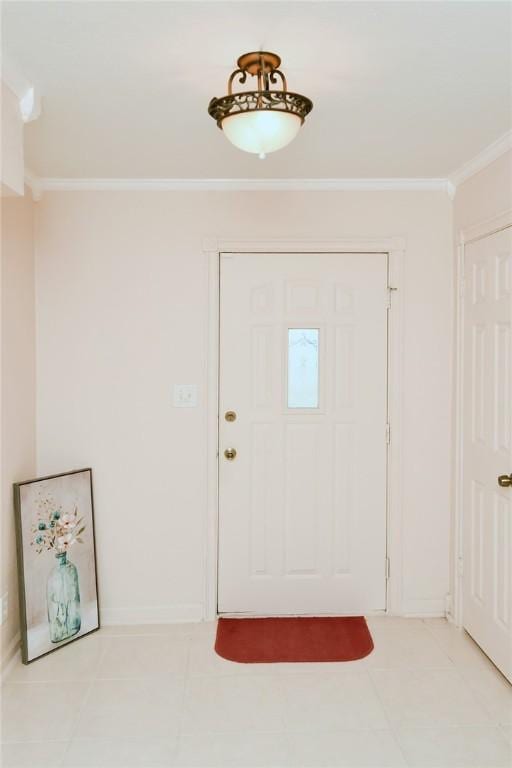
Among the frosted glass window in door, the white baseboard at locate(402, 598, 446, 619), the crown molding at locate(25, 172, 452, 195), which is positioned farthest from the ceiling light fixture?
the white baseboard at locate(402, 598, 446, 619)

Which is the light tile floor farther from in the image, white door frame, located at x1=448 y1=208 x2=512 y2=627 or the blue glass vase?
white door frame, located at x1=448 y1=208 x2=512 y2=627

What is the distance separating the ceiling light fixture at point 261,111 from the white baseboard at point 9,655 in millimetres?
2477

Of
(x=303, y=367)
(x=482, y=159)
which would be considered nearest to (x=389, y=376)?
(x=303, y=367)

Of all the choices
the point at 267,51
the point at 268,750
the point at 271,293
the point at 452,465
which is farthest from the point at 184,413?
the point at 267,51

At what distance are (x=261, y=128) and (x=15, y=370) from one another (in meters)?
1.84

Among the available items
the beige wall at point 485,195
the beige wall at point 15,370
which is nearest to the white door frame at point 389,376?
the beige wall at point 485,195

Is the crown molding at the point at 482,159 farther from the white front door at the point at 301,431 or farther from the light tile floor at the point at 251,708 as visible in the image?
the light tile floor at the point at 251,708

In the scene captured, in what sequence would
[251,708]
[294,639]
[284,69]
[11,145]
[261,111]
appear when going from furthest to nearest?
1. [294,639]
2. [251,708]
3. [11,145]
4. [284,69]
5. [261,111]

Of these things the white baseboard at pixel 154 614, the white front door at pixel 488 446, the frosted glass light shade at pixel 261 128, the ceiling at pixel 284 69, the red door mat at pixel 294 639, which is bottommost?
the red door mat at pixel 294 639

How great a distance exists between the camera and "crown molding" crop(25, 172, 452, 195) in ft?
11.3

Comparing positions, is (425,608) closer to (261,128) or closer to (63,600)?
(63,600)

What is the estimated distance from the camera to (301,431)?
356cm

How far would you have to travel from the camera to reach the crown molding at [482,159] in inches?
110

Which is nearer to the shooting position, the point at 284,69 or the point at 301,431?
the point at 284,69
